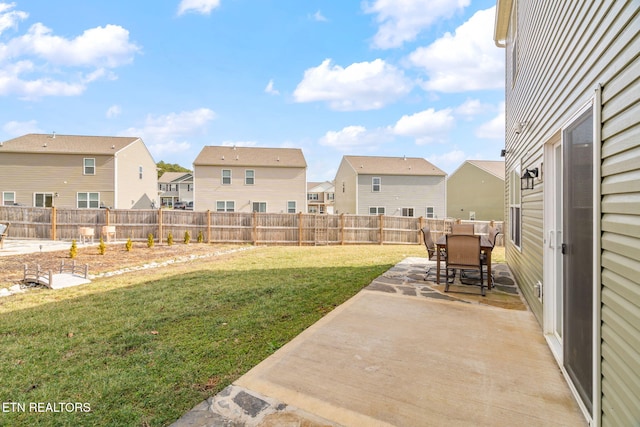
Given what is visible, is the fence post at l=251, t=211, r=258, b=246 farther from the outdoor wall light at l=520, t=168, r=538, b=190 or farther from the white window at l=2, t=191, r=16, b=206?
the white window at l=2, t=191, r=16, b=206

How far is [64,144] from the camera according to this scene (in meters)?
20.4

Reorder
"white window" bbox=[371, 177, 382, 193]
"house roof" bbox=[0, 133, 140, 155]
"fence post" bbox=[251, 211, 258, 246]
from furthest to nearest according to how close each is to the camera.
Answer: "white window" bbox=[371, 177, 382, 193] → "house roof" bbox=[0, 133, 140, 155] → "fence post" bbox=[251, 211, 258, 246]

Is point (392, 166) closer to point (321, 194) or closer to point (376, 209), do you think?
point (376, 209)

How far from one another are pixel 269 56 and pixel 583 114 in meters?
15.8

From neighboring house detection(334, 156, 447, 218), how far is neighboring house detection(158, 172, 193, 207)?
23.2 meters

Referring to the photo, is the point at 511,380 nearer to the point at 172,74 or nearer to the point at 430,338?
the point at 430,338

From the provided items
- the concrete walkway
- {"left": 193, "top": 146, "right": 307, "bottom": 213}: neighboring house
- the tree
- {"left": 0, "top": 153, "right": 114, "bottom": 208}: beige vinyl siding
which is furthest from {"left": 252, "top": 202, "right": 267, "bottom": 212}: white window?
the tree

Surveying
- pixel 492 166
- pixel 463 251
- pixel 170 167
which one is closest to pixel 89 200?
pixel 463 251

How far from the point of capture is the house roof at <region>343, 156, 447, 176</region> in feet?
82.2

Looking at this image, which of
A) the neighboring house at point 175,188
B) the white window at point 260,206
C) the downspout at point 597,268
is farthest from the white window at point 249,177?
the downspout at point 597,268

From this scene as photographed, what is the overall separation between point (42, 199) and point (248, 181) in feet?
42.0

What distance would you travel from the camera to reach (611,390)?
1.73m

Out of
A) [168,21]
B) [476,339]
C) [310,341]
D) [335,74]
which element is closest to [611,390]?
[476,339]

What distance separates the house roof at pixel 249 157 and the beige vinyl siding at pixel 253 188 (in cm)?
31
